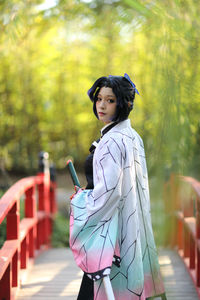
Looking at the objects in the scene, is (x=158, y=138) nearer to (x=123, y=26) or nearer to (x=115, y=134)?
(x=123, y=26)

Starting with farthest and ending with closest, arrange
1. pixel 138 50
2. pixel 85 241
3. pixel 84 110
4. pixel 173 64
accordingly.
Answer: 1. pixel 84 110
2. pixel 85 241
3. pixel 138 50
4. pixel 173 64

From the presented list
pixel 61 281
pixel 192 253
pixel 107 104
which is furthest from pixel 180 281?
pixel 107 104

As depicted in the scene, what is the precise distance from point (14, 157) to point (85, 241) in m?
8.99

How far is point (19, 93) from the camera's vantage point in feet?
29.9

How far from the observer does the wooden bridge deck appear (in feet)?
7.14

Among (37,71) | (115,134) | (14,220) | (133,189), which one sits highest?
(37,71)

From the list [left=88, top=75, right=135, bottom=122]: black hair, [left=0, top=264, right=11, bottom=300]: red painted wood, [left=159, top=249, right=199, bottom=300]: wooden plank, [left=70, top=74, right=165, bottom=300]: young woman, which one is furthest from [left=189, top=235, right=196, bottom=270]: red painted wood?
[left=88, top=75, right=135, bottom=122]: black hair

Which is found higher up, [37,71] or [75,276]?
[37,71]

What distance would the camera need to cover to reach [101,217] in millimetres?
1386

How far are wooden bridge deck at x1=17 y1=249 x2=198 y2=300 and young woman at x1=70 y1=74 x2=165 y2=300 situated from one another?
43 centimetres

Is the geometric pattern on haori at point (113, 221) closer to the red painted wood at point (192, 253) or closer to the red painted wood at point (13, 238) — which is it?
the red painted wood at point (13, 238)

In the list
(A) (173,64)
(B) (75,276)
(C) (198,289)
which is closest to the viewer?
(A) (173,64)

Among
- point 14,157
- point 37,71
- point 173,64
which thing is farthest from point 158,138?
point 14,157

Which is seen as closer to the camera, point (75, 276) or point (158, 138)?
point (158, 138)
